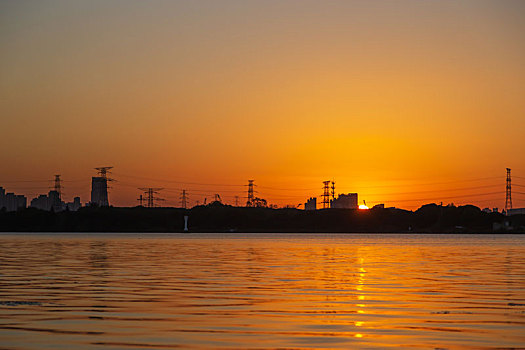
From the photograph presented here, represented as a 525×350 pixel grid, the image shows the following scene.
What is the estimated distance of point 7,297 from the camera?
3225 cm

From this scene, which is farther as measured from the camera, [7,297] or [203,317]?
[7,297]

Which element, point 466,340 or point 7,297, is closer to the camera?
point 466,340

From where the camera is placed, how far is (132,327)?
23203 mm

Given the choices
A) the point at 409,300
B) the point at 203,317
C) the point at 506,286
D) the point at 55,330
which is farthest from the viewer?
the point at 506,286

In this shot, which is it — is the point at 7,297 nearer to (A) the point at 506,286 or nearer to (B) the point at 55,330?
(B) the point at 55,330

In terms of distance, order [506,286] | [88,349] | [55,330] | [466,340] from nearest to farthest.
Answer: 1. [88,349]
2. [466,340]
3. [55,330]
4. [506,286]

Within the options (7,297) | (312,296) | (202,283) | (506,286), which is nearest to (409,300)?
(312,296)

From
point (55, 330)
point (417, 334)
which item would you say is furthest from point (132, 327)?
point (417, 334)

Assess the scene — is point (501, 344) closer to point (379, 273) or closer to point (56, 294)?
point (56, 294)

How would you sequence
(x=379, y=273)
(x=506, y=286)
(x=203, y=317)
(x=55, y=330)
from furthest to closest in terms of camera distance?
(x=379, y=273) → (x=506, y=286) → (x=203, y=317) → (x=55, y=330)

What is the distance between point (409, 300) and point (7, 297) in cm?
1621

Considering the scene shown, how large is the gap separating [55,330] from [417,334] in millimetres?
10122

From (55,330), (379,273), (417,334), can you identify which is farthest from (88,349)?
(379,273)

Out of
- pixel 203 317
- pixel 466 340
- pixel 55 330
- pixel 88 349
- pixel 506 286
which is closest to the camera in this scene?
pixel 88 349
